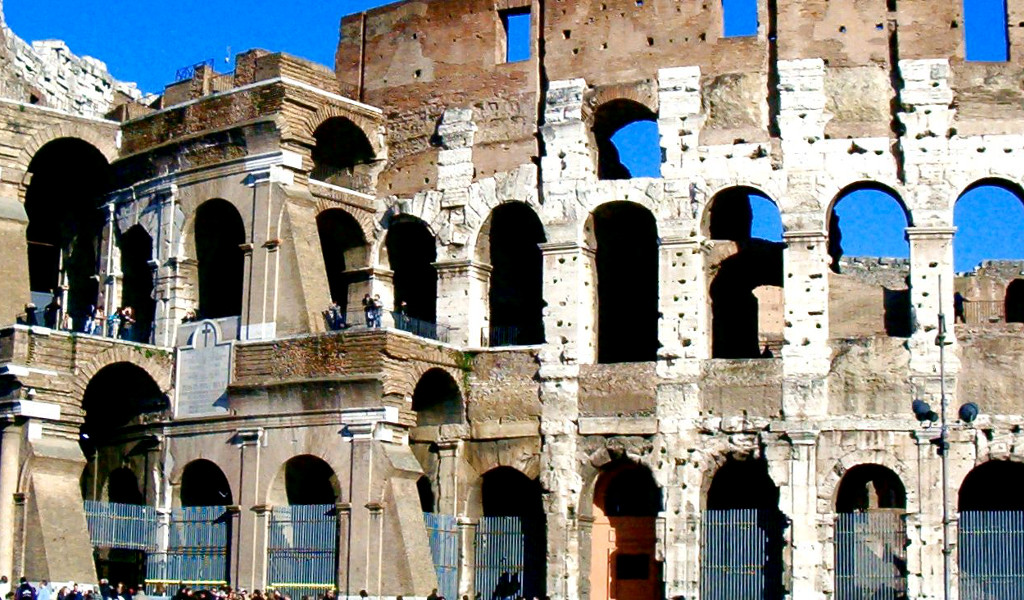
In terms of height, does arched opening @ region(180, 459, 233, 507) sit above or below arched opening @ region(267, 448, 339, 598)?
above

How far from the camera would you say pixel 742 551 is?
2911 centimetres

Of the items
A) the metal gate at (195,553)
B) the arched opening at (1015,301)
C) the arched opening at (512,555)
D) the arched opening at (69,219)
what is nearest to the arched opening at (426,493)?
the arched opening at (512,555)

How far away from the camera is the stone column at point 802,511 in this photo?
28.4 meters

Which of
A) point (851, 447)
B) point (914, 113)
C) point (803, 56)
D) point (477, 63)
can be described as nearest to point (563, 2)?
point (477, 63)

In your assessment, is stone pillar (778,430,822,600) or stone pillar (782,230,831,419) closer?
stone pillar (778,430,822,600)

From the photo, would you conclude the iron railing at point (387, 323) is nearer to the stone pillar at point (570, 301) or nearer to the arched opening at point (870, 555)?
the stone pillar at point (570, 301)

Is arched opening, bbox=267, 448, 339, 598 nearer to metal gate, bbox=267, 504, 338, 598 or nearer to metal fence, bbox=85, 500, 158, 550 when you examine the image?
metal gate, bbox=267, 504, 338, 598

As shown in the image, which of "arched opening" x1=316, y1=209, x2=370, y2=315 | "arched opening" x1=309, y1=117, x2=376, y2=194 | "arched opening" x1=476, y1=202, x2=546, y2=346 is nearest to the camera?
"arched opening" x1=476, y1=202, x2=546, y2=346

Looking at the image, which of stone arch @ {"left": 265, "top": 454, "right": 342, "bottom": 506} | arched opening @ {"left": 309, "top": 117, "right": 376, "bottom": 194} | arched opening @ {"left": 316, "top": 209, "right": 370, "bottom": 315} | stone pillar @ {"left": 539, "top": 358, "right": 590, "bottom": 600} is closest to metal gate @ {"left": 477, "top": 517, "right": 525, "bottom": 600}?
stone pillar @ {"left": 539, "top": 358, "right": 590, "bottom": 600}

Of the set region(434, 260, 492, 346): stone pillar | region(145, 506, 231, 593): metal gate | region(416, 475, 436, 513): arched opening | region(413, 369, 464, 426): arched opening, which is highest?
region(434, 260, 492, 346): stone pillar

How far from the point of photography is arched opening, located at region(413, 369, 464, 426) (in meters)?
31.1

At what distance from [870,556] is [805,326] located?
388cm

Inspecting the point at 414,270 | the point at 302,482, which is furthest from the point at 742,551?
the point at 414,270

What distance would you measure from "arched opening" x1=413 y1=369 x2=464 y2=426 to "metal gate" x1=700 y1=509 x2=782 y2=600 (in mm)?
4876
